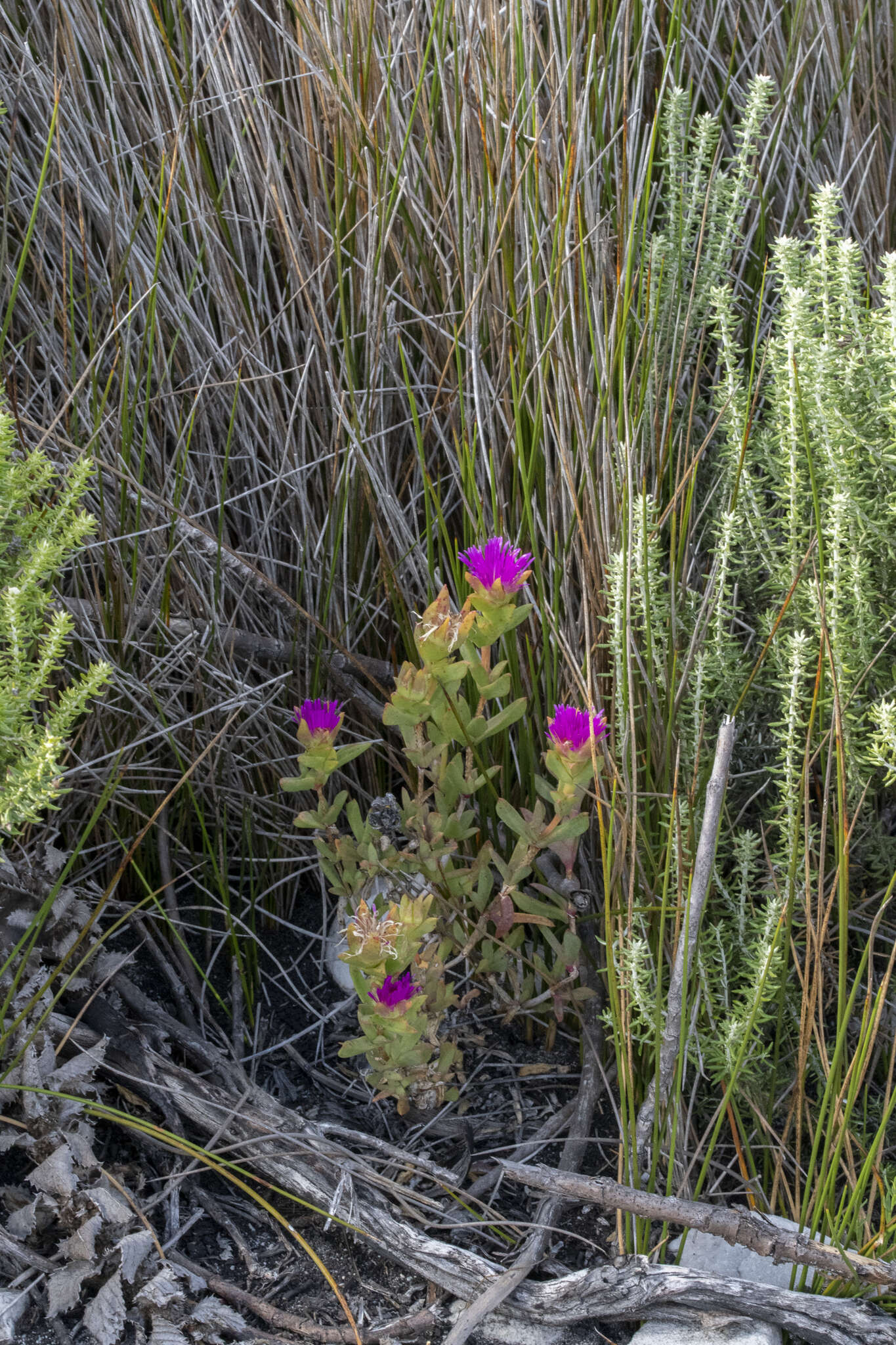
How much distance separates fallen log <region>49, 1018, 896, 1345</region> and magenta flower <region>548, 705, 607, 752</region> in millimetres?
451

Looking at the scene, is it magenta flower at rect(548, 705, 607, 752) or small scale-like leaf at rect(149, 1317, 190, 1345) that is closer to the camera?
small scale-like leaf at rect(149, 1317, 190, 1345)

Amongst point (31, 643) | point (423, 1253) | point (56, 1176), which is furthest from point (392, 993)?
point (31, 643)

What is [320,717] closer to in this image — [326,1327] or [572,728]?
[572,728]

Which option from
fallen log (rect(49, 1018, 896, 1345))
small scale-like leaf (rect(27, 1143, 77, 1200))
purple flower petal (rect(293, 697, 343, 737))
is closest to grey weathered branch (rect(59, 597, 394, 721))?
purple flower petal (rect(293, 697, 343, 737))

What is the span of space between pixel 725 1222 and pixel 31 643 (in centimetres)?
81

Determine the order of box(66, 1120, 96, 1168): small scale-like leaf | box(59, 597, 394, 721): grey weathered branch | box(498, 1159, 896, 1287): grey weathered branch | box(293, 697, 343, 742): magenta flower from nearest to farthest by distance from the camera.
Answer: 1. box(498, 1159, 896, 1287): grey weathered branch
2. box(66, 1120, 96, 1168): small scale-like leaf
3. box(293, 697, 343, 742): magenta flower
4. box(59, 597, 394, 721): grey weathered branch

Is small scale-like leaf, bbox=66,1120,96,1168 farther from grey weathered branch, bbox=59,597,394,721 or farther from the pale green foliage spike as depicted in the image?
grey weathered branch, bbox=59,597,394,721

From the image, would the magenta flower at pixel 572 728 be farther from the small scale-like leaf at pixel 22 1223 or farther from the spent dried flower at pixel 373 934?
the small scale-like leaf at pixel 22 1223

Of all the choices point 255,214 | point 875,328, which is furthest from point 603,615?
point 255,214

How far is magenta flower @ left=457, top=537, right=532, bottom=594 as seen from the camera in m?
1.02

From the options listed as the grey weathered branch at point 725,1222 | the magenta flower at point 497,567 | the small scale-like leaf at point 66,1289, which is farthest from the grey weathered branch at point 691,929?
the small scale-like leaf at point 66,1289

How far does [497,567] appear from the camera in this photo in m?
1.02

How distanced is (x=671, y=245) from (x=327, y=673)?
677 mm

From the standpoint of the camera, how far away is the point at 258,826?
4.96ft
